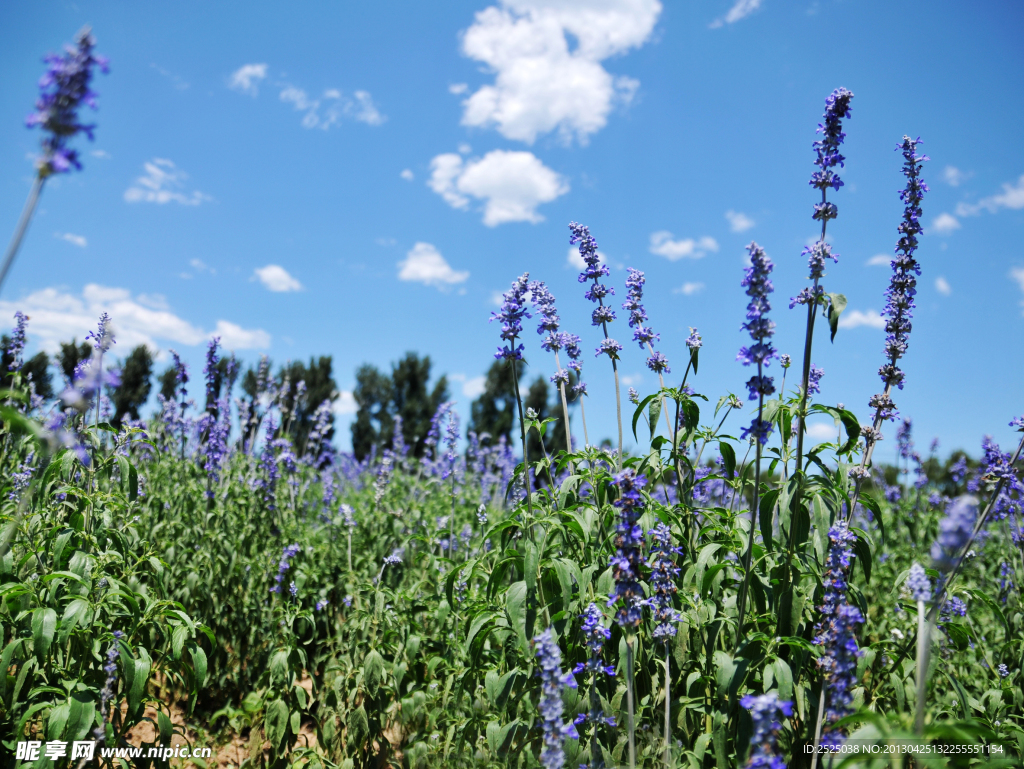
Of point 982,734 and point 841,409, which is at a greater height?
point 841,409

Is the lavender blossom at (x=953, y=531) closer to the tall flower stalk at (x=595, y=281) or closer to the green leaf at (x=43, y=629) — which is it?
the tall flower stalk at (x=595, y=281)

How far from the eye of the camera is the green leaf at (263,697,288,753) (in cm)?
353

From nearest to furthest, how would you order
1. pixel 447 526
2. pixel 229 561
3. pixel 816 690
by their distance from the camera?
pixel 816 690 → pixel 229 561 → pixel 447 526

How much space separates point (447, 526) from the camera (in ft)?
19.7

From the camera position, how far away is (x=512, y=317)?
298 centimetres

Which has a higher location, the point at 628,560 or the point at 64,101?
the point at 64,101

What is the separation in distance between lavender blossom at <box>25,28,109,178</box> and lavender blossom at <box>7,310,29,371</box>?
4.41 metres

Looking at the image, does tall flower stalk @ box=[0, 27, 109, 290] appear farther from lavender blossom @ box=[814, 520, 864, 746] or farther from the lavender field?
lavender blossom @ box=[814, 520, 864, 746]

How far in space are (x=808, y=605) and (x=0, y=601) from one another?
405 centimetres

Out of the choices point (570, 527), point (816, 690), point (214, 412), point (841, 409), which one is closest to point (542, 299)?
point (570, 527)

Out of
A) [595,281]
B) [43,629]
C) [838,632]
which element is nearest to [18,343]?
[43,629]

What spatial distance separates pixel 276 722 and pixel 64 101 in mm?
3429

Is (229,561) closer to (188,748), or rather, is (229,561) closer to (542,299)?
(188,748)

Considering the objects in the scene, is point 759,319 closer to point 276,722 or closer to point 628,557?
point 628,557
